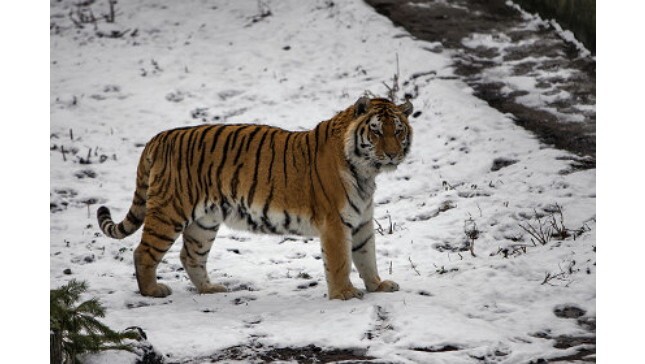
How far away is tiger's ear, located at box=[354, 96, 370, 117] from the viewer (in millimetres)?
6309

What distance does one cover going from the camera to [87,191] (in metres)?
9.05

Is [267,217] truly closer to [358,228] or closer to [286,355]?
[358,228]

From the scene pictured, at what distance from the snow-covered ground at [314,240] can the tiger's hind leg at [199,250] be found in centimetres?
18

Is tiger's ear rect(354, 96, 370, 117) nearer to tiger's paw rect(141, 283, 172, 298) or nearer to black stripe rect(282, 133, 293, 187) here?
black stripe rect(282, 133, 293, 187)

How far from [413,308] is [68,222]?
377 centimetres

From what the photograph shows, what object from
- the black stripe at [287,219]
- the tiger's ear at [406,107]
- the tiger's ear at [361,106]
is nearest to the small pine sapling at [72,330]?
the black stripe at [287,219]

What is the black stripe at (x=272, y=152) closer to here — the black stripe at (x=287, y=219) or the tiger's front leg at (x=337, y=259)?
the black stripe at (x=287, y=219)

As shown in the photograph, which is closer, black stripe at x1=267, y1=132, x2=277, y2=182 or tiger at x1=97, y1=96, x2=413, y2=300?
tiger at x1=97, y1=96, x2=413, y2=300

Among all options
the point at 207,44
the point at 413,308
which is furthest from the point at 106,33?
the point at 413,308

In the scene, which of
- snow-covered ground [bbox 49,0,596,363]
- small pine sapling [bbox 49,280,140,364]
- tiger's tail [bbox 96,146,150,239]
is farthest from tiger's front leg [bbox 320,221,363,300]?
small pine sapling [bbox 49,280,140,364]

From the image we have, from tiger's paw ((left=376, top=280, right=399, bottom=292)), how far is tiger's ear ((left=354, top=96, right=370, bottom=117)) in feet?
3.83
